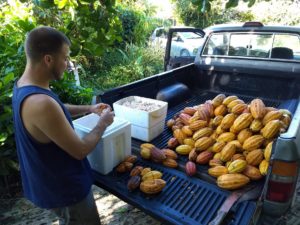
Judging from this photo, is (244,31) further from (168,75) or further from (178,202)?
(178,202)

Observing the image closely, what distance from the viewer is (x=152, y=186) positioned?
6.93ft

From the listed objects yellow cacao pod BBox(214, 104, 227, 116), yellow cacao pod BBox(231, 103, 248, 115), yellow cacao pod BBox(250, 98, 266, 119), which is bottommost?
yellow cacao pod BBox(214, 104, 227, 116)

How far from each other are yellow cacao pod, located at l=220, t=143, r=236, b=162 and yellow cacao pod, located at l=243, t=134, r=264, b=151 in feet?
0.33

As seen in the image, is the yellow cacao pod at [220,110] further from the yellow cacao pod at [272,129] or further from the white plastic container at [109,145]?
the white plastic container at [109,145]

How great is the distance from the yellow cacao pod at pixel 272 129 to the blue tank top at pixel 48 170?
60.0 inches

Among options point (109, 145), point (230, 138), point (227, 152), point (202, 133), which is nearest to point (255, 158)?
point (227, 152)

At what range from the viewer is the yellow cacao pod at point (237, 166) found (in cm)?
222

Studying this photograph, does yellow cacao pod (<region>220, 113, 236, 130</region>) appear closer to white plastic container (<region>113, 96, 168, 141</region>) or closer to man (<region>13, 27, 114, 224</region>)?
white plastic container (<region>113, 96, 168, 141</region>)

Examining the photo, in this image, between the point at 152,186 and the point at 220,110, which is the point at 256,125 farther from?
the point at 152,186

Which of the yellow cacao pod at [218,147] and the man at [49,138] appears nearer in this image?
the man at [49,138]

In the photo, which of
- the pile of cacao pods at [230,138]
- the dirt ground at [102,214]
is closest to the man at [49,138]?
the pile of cacao pods at [230,138]

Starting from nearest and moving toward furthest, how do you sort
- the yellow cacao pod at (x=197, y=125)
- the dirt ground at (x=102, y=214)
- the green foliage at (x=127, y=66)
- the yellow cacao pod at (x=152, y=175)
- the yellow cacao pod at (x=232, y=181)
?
the yellow cacao pod at (x=232, y=181) < the yellow cacao pod at (x=152, y=175) < the yellow cacao pod at (x=197, y=125) < the dirt ground at (x=102, y=214) < the green foliage at (x=127, y=66)

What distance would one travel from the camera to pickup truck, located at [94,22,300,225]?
1.85m

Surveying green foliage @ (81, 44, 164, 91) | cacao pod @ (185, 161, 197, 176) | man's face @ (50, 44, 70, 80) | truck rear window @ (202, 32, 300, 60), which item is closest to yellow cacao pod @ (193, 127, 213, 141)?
cacao pod @ (185, 161, 197, 176)
